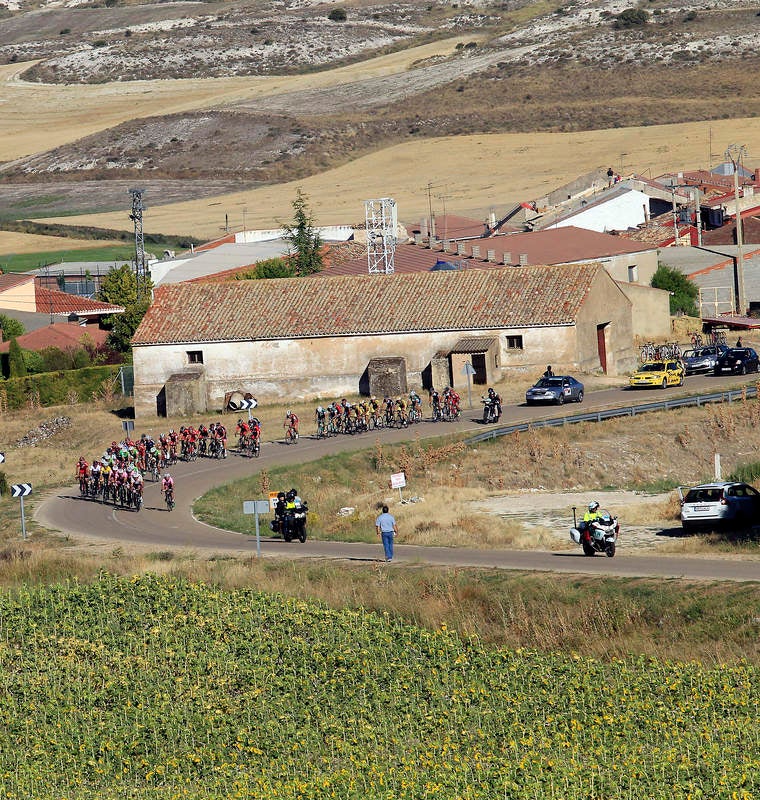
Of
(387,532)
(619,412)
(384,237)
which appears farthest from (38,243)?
(387,532)

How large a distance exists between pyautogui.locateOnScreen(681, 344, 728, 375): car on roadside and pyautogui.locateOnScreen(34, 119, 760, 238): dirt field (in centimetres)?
6475

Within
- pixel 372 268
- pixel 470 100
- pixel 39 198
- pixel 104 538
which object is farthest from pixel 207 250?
pixel 470 100

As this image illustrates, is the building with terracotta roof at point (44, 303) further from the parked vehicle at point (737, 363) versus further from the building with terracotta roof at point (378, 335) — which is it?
the parked vehicle at point (737, 363)

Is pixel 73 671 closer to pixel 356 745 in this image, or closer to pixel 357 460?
pixel 356 745

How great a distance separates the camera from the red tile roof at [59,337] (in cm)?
8069

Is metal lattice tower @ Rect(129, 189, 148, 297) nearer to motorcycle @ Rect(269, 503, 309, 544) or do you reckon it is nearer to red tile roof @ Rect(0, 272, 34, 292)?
red tile roof @ Rect(0, 272, 34, 292)

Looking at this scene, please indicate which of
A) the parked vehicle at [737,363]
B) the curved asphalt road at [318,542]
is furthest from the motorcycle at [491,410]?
the parked vehicle at [737,363]

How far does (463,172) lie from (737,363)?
295ft

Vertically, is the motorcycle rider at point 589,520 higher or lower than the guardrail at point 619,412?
lower

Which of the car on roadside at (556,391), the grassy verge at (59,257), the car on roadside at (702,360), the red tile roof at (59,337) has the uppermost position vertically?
the grassy verge at (59,257)

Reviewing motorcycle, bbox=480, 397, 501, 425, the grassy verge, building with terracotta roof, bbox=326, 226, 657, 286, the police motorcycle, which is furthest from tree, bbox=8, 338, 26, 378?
the grassy verge

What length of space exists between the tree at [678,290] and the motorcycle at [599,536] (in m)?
53.5

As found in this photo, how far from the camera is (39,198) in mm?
161250

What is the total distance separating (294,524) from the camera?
117 feet
